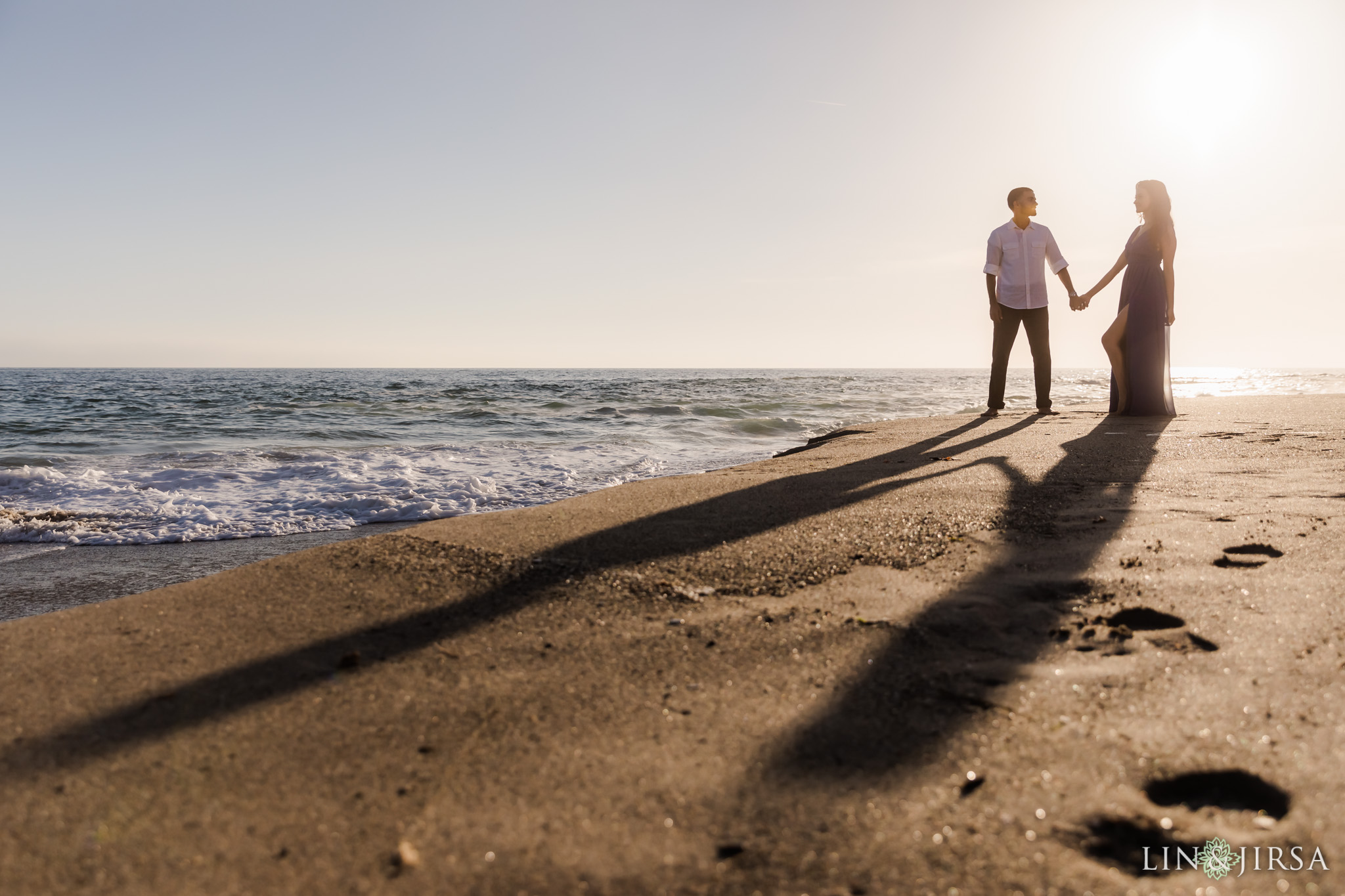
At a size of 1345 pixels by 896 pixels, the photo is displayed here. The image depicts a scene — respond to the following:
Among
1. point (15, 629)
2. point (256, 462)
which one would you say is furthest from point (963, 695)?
point (256, 462)

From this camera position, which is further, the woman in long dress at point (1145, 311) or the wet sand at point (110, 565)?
the woman in long dress at point (1145, 311)

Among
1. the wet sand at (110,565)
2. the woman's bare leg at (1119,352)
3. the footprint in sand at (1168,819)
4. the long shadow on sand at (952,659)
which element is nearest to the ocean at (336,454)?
the wet sand at (110,565)

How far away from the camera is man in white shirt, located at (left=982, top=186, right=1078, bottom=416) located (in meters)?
6.34

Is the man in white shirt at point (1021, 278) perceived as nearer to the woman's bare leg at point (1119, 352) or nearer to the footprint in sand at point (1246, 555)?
the woman's bare leg at point (1119, 352)

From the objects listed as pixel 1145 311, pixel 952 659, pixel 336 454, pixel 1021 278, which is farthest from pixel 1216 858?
pixel 336 454

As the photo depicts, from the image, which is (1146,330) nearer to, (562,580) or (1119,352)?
(1119,352)

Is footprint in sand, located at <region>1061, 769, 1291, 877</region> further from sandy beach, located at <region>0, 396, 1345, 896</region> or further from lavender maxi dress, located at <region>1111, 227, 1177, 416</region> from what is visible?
lavender maxi dress, located at <region>1111, 227, 1177, 416</region>

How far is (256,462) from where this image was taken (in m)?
6.81

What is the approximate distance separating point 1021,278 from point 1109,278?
0.73 metres

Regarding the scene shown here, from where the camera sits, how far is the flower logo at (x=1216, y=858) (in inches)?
34.8

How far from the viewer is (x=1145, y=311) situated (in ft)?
18.5

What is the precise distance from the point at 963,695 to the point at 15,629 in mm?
2220

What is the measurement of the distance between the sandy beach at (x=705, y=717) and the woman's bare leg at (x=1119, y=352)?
3.83m

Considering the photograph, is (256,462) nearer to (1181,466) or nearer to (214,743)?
(214,743)
